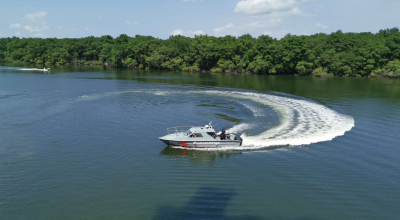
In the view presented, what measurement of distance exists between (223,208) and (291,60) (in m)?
109

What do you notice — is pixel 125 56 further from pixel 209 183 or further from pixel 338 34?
pixel 209 183

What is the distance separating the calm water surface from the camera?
19.5 metres

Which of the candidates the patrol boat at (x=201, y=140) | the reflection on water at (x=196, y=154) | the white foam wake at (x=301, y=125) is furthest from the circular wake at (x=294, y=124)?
the reflection on water at (x=196, y=154)

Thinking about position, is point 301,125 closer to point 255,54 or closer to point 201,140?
point 201,140

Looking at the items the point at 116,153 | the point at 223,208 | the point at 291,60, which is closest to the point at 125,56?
the point at 291,60

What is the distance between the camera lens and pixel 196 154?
29609 millimetres

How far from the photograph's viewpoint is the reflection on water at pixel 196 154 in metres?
28.4

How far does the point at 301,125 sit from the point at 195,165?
1813 centimetres

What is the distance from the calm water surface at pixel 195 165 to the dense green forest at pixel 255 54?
72.8 metres

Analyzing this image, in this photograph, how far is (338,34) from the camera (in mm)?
123875

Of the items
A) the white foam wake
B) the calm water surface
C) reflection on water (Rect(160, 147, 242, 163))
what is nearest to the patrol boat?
reflection on water (Rect(160, 147, 242, 163))

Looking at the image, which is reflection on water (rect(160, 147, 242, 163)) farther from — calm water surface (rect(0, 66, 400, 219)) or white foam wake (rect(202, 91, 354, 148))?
white foam wake (rect(202, 91, 354, 148))

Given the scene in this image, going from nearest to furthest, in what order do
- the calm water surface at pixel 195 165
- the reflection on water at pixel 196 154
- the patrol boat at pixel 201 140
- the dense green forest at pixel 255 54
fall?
1. the calm water surface at pixel 195 165
2. the reflection on water at pixel 196 154
3. the patrol boat at pixel 201 140
4. the dense green forest at pixel 255 54

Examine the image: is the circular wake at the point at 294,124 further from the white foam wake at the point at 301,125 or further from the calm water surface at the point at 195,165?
the calm water surface at the point at 195,165
